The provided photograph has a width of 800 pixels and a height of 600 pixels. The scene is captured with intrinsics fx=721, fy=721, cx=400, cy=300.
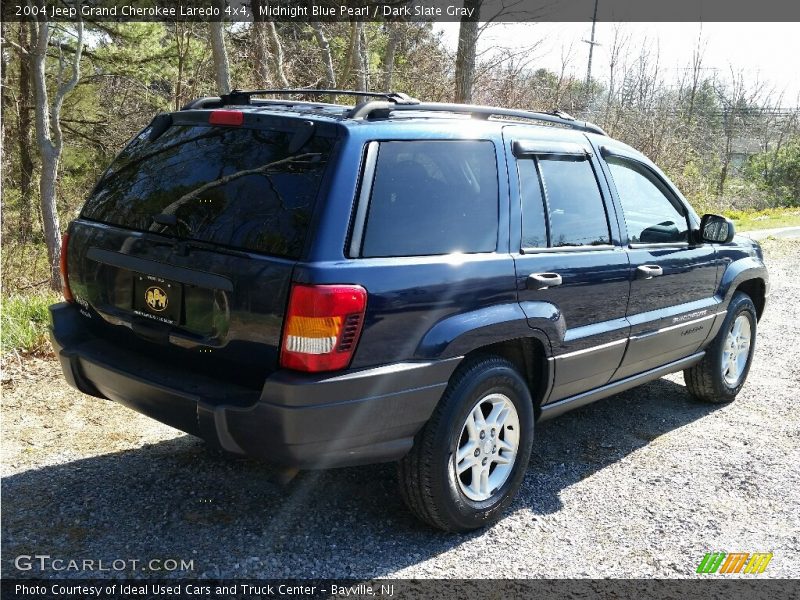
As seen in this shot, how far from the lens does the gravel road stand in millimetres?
3121

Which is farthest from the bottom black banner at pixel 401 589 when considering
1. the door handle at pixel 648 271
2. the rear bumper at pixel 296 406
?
the door handle at pixel 648 271

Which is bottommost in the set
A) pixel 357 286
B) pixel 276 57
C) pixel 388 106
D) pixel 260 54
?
pixel 357 286

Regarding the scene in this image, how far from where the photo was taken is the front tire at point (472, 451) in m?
3.16

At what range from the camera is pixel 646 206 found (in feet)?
14.9

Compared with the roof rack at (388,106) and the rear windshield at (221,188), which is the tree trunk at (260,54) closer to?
the roof rack at (388,106)

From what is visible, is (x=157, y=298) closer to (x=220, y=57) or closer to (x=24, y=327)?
(x=24, y=327)

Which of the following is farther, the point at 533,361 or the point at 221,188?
the point at 533,361

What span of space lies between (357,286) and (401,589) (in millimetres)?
1243

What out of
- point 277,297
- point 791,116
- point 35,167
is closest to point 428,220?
point 277,297

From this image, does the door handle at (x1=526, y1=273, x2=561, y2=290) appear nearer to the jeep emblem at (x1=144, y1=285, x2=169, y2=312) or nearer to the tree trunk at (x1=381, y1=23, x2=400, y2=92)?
the jeep emblem at (x1=144, y1=285, x2=169, y2=312)

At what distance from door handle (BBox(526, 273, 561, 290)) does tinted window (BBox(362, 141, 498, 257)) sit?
0.27m

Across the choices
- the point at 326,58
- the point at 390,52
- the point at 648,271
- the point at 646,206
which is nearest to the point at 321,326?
the point at 648,271

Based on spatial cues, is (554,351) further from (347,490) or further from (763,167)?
(763,167)

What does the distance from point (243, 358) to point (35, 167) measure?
16842 mm
